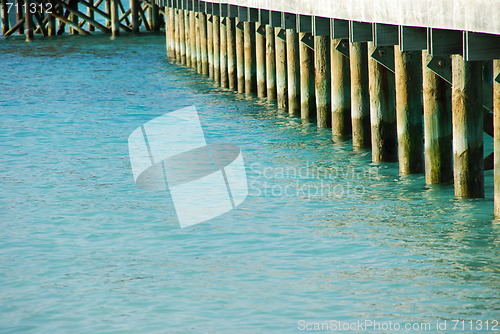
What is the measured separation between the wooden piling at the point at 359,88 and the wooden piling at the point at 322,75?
125 centimetres

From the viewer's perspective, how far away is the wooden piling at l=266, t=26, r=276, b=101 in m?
16.4

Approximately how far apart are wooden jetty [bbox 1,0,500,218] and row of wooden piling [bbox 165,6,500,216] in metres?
0.01

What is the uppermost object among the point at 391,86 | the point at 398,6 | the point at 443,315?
the point at 398,6

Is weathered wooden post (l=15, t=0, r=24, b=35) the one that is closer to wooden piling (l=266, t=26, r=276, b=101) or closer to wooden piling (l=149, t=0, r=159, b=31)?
wooden piling (l=149, t=0, r=159, b=31)

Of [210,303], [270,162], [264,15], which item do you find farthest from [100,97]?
[210,303]

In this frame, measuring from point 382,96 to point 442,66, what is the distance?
69.4 inches

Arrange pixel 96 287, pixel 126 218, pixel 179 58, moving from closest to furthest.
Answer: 1. pixel 96 287
2. pixel 126 218
3. pixel 179 58

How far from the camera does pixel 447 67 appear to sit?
907 cm

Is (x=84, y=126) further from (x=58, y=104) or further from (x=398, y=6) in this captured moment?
(x=398, y=6)

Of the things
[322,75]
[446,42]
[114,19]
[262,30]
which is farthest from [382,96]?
[114,19]

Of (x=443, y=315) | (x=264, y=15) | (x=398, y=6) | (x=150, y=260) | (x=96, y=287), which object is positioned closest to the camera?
(x=443, y=315)

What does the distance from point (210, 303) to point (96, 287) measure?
1004 mm

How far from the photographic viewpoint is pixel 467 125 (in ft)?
28.9

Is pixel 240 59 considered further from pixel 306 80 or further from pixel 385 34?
pixel 385 34
